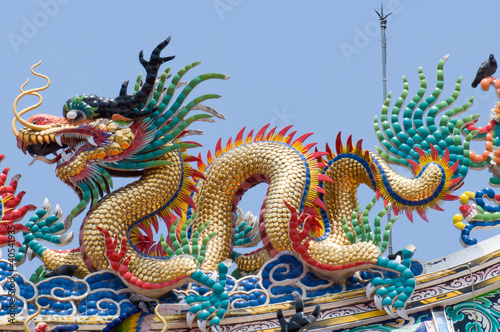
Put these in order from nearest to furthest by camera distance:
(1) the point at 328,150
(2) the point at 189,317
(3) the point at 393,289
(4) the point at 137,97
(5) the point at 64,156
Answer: (2) the point at 189,317
(3) the point at 393,289
(5) the point at 64,156
(4) the point at 137,97
(1) the point at 328,150

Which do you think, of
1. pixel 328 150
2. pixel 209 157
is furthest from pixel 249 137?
pixel 328 150

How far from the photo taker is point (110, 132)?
36.5ft

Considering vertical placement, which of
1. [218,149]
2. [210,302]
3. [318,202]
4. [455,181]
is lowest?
[210,302]

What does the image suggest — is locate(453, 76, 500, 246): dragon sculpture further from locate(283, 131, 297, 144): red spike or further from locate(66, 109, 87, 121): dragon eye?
locate(66, 109, 87, 121): dragon eye

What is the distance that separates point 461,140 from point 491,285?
5.38 feet

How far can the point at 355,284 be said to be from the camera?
10.7 metres

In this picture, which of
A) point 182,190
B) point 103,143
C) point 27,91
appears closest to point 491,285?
point 182,190

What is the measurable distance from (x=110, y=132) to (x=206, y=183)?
1.07 meters

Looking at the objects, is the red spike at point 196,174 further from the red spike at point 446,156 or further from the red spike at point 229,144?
the red spike at point 446,156

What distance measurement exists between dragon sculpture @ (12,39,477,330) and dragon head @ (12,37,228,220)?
1 centimetres

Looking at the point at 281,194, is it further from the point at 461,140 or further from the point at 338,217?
the point at 461,140

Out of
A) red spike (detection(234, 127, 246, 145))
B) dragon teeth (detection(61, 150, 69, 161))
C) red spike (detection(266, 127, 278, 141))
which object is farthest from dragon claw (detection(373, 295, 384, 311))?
dragon teeth (detection(61, 150, 69, 161))

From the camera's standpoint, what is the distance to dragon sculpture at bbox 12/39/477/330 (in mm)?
10625

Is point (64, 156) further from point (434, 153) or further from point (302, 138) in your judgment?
point (434, 153)
